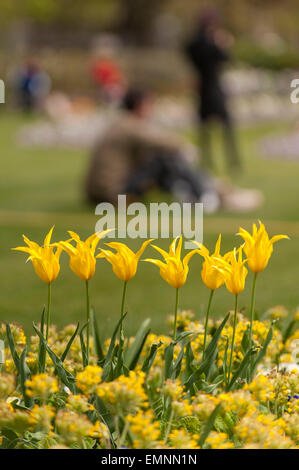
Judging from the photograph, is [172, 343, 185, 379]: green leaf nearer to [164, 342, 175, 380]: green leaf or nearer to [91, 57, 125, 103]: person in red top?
[164, 342, 175, 380]: green leaf

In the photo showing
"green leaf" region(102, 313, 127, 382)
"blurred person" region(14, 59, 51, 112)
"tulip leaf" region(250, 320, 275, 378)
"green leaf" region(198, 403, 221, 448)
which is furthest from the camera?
"blurred person" region(14, 59, 51, 112)

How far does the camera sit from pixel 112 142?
35.4ft

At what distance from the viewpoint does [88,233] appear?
8.73m

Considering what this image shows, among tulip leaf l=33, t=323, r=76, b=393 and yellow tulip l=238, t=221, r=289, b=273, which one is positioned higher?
yellow tulip l=238, t=221, r=289, b=273

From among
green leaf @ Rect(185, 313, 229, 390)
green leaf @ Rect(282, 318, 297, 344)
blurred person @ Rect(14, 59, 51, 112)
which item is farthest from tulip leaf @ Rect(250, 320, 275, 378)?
blurred person @ Rect(14, 59, 51, 112)

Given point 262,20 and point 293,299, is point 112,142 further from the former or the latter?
point 262,20

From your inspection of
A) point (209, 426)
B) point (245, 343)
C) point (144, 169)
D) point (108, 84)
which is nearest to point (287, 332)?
point (245, 343)

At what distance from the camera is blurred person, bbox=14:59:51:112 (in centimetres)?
2447

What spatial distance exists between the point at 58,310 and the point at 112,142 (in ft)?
17.5

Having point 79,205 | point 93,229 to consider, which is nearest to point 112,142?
point 79,205
